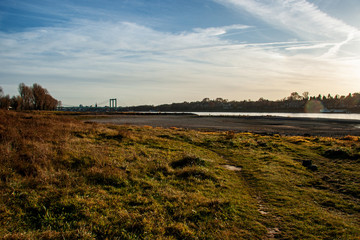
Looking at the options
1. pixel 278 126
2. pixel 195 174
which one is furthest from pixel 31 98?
pixel 195 174

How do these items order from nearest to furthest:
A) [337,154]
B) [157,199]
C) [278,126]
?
[157,199] < [337,154] < [278,126]

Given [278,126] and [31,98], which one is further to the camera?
[31,98]

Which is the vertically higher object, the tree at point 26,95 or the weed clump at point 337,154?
the tree at point 26,95

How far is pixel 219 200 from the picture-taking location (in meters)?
7.77

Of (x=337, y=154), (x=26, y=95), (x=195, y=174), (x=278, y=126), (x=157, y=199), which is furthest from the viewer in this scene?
(x=26, y=95)

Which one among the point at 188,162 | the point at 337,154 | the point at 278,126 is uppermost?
the point at 188,162

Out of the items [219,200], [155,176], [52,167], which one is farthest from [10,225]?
[219,200]

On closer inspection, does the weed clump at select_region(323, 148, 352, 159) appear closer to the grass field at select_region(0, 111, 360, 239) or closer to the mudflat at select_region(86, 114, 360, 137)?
the grass field at select_region(0, 111, 360, 239)

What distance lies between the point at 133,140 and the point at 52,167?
32.8 ft

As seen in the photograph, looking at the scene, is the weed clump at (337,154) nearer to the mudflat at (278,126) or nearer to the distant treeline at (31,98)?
the mudflat at (278,126)

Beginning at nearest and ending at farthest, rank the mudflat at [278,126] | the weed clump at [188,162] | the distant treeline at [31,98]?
the weed clump at [188,162] < the mudflat at [278,126] < the distant treeline at [31,98]

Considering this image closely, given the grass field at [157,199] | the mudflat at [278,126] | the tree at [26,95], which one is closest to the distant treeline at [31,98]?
the tree at [26,95]

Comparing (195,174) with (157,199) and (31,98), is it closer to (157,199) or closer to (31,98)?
(157,199)

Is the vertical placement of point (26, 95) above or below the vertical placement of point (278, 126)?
above
